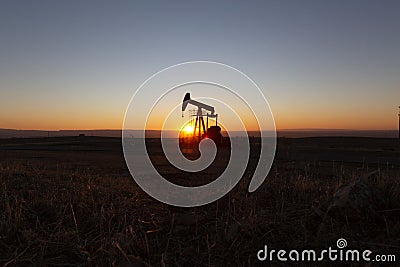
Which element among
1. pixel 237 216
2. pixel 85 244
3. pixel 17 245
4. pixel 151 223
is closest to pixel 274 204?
pixel 237 216

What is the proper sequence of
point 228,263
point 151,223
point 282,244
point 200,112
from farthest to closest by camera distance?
1. point 200,112
2. point 151,223
3. point 282,244
4. point 228,263

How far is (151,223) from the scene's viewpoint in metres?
5.02

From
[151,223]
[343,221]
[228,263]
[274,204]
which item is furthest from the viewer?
[274,204]

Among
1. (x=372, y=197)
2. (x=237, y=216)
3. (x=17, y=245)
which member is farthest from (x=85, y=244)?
(x=372, y=197)

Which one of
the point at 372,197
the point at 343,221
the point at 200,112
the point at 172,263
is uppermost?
the point at 200,112

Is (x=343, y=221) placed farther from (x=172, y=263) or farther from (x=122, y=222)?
(x=122, y=222)

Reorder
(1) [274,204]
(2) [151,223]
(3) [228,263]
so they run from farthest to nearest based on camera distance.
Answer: (1) [274,204]
(2) [151,223]
(3) [228,263]

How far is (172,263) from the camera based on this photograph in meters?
3.83

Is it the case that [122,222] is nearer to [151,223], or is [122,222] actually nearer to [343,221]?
[151,223]

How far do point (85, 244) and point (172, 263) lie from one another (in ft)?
3.59

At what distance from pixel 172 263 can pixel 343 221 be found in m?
2.18

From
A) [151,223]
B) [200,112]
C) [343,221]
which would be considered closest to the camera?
[343,221]

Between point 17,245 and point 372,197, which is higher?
point 372,197

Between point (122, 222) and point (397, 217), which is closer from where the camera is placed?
point (397, 217)
